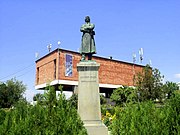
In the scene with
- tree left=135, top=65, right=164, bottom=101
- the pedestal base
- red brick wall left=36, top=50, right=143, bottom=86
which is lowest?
the pedestal base

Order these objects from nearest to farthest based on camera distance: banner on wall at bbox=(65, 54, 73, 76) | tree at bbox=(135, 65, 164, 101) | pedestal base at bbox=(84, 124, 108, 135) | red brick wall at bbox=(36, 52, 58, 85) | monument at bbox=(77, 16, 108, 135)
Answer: pedestal base at bbox=(84, 124, 108, 135), monument at bbox=(77, 16, 108, 135), tree at bbox=(135, 65, 164, 101), banner on wall at bbox=(65, 54, 73, 76), red brick wall at bbox=(36, 52, 58, 85)

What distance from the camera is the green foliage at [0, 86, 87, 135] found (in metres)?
4.86

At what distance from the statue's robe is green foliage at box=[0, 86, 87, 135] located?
8560mm

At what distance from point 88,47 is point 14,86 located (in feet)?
153

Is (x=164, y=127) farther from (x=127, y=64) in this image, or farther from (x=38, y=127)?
(x=127, y=64)

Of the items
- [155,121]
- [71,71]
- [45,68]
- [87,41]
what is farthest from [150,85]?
[155,121]

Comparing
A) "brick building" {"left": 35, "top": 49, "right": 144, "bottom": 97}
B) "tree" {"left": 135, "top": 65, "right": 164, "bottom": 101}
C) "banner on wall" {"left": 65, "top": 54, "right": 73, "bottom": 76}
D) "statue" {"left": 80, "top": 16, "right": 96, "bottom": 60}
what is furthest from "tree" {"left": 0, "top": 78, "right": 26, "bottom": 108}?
"statue" {"left": 80, "top": 16, "right": 96, "bottom": 60}

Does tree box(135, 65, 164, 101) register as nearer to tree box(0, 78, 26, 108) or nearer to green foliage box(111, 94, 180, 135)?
tree box(0, 78, 26, 108)

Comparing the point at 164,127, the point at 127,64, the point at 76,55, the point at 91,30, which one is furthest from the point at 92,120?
the point at 127,64

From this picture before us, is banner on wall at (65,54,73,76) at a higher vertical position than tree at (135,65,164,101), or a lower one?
higher

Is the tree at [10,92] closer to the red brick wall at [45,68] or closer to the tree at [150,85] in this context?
the red brick wall at [45,68]

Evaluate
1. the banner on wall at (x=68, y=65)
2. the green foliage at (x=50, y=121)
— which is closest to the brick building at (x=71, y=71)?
the banner on wall at (x=68, y=65)

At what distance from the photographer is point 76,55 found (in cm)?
5419

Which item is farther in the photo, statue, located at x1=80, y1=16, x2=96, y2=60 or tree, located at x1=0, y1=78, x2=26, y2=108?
tree, located at x1=0, y1=78, x2=26, y2=108
